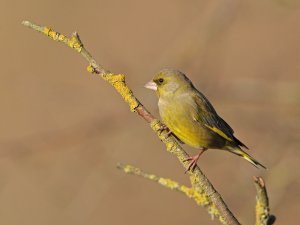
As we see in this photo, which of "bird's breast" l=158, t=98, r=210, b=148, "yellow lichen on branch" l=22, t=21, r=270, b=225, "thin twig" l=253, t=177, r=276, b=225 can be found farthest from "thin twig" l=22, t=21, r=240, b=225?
"bird's breast" l=158, t=98, r=210, b=148

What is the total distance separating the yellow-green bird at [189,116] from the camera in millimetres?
4414

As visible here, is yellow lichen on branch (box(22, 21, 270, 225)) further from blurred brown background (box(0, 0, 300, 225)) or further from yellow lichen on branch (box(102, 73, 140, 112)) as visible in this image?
blurred brown background (box(0, 0, 300, 225))

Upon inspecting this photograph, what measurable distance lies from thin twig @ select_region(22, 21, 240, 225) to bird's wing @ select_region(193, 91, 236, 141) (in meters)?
1.50

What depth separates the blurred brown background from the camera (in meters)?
4.84

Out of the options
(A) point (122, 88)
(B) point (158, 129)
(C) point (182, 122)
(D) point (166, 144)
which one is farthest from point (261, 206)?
(C) point (182, 122)

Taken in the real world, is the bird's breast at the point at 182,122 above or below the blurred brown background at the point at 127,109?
below

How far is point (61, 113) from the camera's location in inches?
333

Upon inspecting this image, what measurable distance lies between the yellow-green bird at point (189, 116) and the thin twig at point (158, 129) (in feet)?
4.31

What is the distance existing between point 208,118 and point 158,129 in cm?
164

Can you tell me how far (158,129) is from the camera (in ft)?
9.97

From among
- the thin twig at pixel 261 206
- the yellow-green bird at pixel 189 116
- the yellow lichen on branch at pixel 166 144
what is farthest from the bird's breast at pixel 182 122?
the thin twig at pixel 261 206

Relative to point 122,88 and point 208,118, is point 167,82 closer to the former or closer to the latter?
point 208,118

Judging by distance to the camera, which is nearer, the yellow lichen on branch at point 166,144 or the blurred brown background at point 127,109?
the yellow lichen on branch at point 166,144

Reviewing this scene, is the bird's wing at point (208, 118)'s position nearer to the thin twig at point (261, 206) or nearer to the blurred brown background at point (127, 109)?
the blurred brown background at point (127, 109)
